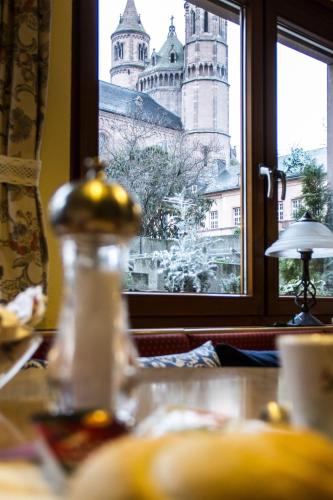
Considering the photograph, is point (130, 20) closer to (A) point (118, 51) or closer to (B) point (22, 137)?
(A) point (118, 51)

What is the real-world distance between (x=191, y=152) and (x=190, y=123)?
0.14 metres

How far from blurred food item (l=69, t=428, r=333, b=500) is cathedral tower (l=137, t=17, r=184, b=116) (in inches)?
103

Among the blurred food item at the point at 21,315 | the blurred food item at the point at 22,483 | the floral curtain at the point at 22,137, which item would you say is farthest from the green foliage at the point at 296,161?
the blurred food item at the point at 22,483

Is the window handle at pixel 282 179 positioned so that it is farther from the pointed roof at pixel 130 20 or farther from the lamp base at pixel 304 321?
the pointed roof at pixel 130 20

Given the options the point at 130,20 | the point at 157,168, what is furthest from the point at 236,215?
the point at 130,20

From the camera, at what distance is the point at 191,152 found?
2979mm

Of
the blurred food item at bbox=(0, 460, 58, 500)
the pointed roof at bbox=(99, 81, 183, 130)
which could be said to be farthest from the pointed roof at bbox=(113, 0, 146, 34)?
the blurred food item at bbox=(0, 460, 58, 500)

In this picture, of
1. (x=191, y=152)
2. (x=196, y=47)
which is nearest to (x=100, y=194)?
(x=191, y=152)

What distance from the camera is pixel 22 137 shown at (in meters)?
2.05

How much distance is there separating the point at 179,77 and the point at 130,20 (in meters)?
0.38

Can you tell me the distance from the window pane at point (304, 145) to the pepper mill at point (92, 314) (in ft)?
9.42

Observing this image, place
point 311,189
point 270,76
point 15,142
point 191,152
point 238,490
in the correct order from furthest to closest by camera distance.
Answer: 1. point 311,189
2. point 270,76
3. point 191,152
4. point 15,142
5. point 238,490

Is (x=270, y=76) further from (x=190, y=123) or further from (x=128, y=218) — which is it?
(x=128, y=218)

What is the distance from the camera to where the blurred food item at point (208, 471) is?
28 centimetres
